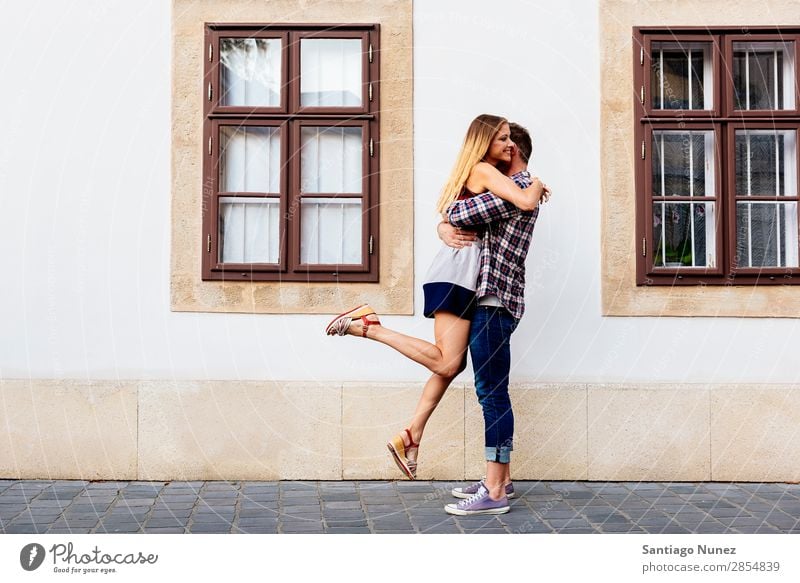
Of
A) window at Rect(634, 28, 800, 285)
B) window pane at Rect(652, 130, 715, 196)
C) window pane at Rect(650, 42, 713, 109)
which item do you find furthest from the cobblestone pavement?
window pane at Rect(650, 42, 713, 109)

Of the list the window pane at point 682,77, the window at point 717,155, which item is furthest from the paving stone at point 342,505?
the window pane at point 682,77

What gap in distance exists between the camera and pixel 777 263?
661cm

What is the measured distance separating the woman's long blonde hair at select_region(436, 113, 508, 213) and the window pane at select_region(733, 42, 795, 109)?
2.06 meters

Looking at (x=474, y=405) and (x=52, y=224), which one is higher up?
(x=52, y=224)

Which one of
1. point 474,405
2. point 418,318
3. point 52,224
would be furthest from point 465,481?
point 52,224

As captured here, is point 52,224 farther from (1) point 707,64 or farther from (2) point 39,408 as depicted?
(1) point 707,64

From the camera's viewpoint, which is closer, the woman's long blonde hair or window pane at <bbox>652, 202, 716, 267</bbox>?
the woman's long blonde hair

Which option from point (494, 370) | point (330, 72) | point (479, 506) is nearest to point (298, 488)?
point (479, 506)

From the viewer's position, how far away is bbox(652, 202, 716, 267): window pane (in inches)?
260

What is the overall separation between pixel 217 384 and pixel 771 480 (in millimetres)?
3724

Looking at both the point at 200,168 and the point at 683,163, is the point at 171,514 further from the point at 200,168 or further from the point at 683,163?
the point at 683,163

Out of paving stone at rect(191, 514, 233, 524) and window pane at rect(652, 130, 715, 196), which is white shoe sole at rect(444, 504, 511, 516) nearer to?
paving stone at rect(191, 514, 233, 524)

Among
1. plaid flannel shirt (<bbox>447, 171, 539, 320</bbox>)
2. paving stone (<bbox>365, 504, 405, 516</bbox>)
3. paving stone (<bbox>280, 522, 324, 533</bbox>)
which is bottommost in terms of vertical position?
paving stone (<bbox>280, 522, 324, 533</bbox>)

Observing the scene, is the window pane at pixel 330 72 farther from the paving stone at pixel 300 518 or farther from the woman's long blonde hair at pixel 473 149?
the paving stone at pixel 300 518
